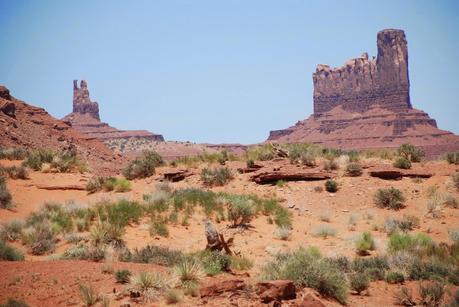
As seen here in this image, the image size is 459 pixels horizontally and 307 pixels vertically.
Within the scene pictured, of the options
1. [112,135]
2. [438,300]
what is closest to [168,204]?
[438,300]

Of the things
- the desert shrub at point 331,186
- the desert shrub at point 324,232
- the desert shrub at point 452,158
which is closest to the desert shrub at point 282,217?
the desert shrub at point 324,232

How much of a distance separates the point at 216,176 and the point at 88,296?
17.0 meters

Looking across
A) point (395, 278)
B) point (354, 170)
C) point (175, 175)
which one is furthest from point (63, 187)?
point (395, 278)

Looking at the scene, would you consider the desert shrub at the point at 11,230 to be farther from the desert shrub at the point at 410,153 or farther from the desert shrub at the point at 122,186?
the desert shrub at the point at 410,153

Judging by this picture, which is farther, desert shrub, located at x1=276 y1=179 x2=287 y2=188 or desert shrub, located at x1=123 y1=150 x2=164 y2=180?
desert shrub, located at x1=123 y1=150 x2=164 y2=180

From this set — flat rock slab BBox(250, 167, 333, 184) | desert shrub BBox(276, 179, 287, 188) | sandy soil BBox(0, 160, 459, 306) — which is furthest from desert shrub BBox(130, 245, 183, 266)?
flat rock slab BBox(250, 167, 333, 184)

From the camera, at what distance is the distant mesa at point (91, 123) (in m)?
123

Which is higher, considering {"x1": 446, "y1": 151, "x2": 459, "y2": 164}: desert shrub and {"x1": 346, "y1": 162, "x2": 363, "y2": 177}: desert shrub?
{"x1": 446, "y1": 151, "x2": 459, "y2": 164}: desert shrub

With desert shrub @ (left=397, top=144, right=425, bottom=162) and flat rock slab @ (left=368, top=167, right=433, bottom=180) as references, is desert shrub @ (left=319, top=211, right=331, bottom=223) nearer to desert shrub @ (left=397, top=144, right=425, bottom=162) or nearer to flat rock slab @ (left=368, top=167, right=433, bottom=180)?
flat rock slab @ (left=368, top=167, right=433, bottom=180)

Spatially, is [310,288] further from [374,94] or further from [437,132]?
[374,94]

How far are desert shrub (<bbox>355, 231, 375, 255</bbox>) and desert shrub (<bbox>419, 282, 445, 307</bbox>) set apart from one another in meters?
4.89

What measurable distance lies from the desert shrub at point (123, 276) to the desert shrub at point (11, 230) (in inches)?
287

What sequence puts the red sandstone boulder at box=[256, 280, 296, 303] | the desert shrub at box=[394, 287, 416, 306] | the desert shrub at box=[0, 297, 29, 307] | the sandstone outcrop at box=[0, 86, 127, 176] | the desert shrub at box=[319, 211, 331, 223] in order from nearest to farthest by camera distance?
the desert shrub at box=[0, 297, 29, 307], the red sandstone boulder at box=[256, 280, 296, 303], the desert shrub at box=[394, 287, 416, 306], the desert shrub at box=[319, 211, 331, 223], the sandstone outcrop at box=[0, 86, 127, 176]

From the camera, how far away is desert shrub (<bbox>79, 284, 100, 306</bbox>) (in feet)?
26.9
